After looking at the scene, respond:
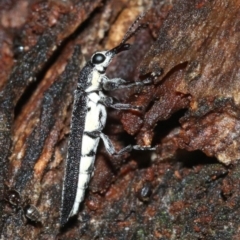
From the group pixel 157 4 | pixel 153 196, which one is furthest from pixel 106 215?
pixel 157 4

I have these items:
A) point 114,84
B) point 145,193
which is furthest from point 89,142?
point 145,193

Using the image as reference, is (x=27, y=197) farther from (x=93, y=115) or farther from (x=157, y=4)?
(x=157, y=4)

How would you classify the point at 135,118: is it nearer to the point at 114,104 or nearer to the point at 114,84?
the point at 114,104

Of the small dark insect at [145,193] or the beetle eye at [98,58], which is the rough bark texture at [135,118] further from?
the beetle eye at [98,58]

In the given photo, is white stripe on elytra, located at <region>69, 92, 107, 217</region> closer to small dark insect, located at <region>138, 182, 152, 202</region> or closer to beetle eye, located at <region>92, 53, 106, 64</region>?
beetle eye, located at <region>92, 53, 106, 64</region>

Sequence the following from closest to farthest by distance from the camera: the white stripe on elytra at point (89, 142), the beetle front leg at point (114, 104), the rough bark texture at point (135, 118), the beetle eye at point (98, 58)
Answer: the rough bark texture at point (135, 118) → the beetle front leg at point (114, 104) → the white stripe on elytra at point (89, 142) → the beetle eye at point (98, 58)

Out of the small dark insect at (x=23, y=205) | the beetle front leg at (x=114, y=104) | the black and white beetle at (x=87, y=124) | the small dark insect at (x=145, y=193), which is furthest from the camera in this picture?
the black and white beetle at (x=87, y=124)

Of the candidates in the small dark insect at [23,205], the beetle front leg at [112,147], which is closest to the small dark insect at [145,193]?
the beetle front leg at [112,147]
